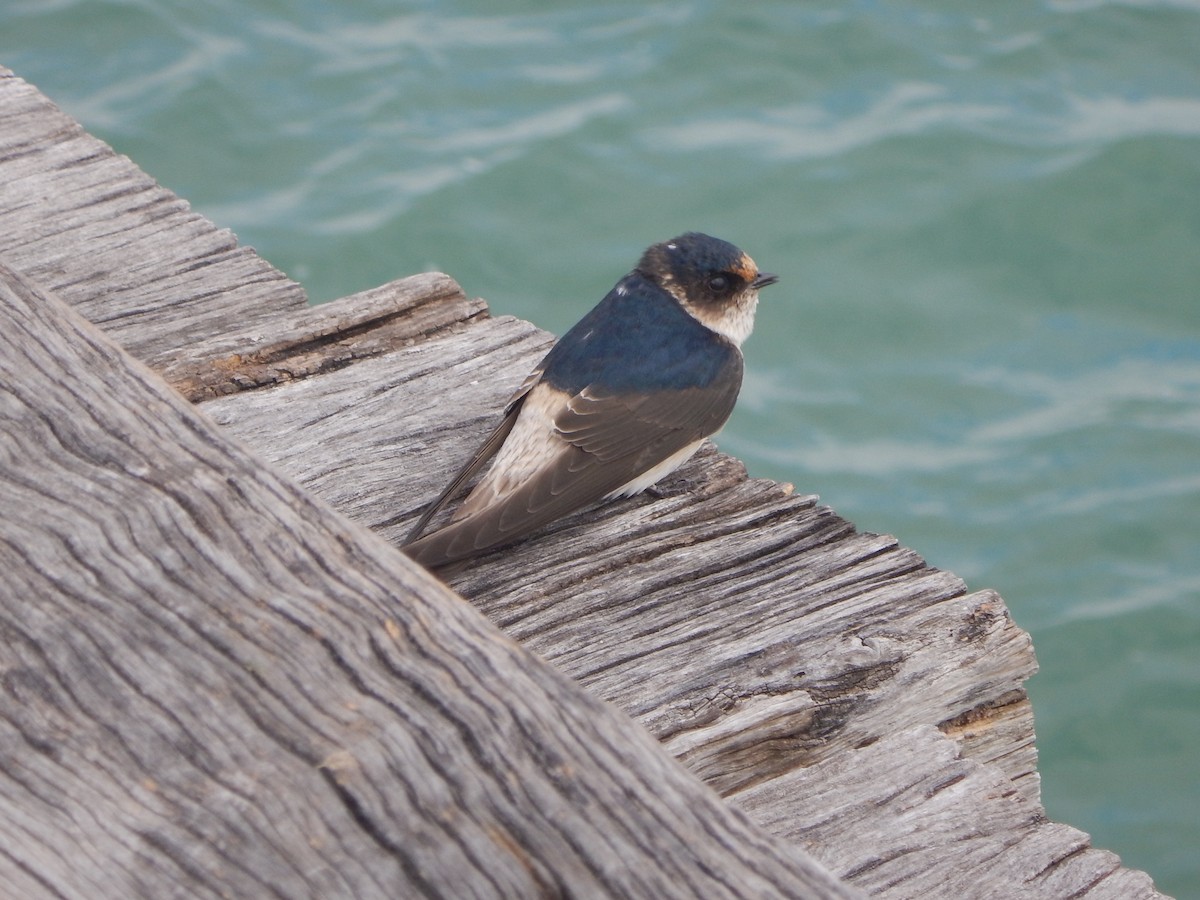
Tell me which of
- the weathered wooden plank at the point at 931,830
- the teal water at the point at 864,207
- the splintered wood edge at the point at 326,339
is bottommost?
the teal water at the point at 864,207

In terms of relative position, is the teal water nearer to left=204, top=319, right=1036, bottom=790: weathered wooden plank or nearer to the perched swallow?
the perched swallow

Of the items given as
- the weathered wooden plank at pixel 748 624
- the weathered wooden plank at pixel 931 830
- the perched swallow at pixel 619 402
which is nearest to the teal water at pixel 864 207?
the perched swallow at pixel 619 402

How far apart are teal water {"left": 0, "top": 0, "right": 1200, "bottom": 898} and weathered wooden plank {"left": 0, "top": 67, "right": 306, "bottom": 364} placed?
4477 millimetres

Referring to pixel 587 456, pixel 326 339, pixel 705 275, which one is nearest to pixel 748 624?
pixel 587 456

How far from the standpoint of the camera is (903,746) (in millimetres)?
2586

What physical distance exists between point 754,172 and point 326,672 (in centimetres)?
837

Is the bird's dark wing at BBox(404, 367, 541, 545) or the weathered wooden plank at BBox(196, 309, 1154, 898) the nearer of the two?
the weathered wooden plank at BBox(196, 309, 1154, 898)

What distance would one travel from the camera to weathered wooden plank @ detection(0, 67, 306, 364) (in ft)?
12.0

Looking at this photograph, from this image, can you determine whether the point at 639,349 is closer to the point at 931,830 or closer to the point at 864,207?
the point at 931,830

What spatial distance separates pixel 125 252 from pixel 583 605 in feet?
5.63

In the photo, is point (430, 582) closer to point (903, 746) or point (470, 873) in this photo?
point (470, 873)

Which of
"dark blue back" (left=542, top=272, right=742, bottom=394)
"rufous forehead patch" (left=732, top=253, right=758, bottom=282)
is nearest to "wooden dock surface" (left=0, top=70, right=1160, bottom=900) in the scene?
"dark blue back" (left=542, top=272, right=742, bottom=394)

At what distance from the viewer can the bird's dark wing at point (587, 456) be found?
301 centimetres

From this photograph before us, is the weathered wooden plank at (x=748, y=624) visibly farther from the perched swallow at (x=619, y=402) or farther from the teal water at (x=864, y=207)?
the teal water at (x=864, y=207)
